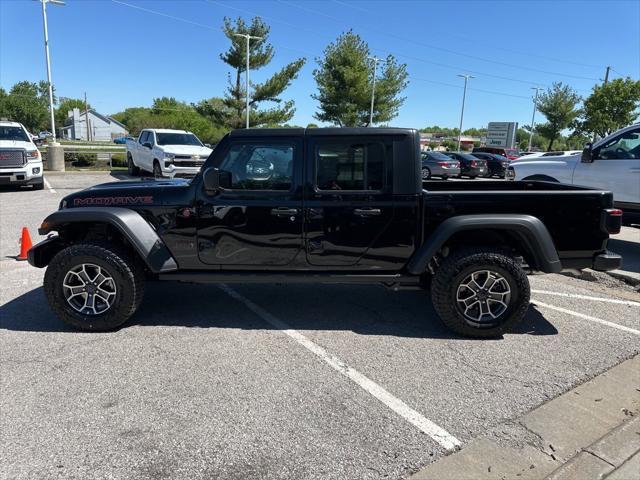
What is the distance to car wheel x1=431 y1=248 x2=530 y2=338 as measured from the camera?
4.06m

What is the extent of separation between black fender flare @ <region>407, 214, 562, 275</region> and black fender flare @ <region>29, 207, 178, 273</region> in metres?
2.21

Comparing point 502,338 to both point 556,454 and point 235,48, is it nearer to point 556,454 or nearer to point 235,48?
point 556,454

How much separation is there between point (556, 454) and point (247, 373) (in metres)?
2.07

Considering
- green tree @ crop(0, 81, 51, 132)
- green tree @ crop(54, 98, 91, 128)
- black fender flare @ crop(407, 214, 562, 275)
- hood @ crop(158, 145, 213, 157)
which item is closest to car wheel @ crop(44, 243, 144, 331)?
black fender flare @ crop(407, 214, 562, 275)

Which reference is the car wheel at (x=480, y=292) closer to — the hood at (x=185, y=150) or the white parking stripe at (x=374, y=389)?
the white parking stripe at (x=374, y=389)

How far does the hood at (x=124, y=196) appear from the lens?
420 cm

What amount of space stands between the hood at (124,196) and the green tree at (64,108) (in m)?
122

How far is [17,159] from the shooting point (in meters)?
13.0

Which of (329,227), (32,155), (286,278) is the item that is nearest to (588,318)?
(329,227)

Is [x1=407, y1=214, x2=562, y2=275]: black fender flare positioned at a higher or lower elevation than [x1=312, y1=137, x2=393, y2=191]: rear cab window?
lower

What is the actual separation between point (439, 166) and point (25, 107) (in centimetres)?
8542

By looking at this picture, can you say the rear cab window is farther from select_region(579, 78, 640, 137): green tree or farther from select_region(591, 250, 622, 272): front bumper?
select_region(579, 78, 640, 137): green tree

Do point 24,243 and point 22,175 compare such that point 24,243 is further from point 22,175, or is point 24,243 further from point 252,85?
point 252,85

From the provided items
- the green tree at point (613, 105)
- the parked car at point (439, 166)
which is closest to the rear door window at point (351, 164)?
the parked car at point (439, 166)
